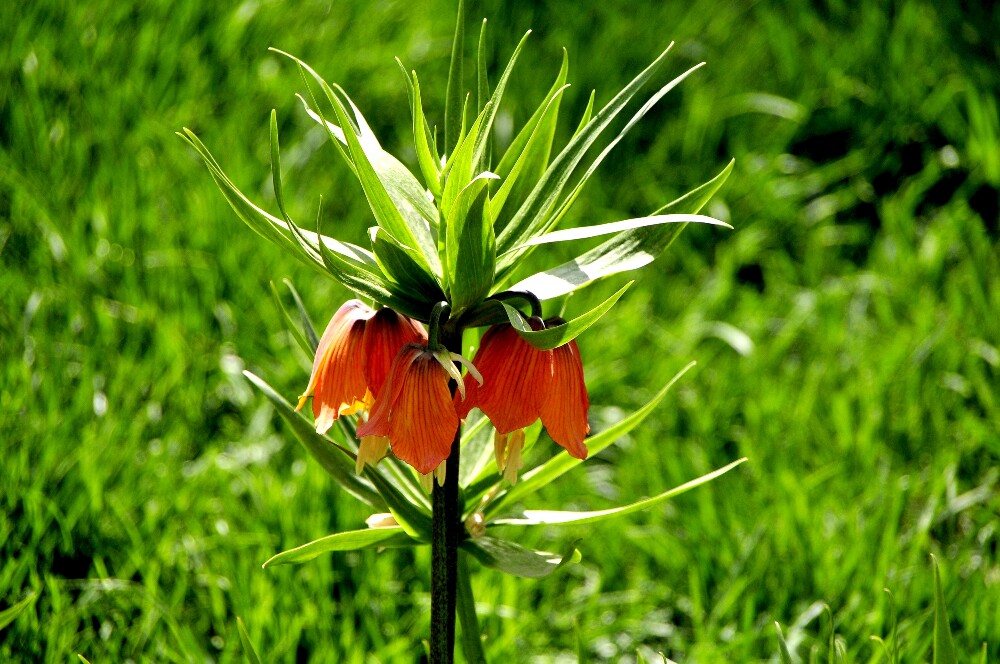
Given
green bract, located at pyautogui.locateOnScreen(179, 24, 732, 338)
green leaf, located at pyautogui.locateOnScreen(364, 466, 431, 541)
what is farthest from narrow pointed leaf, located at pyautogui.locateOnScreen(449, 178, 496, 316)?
green leaf, located at pyautogui.locateOnScreen(364, 466, 431, 541)

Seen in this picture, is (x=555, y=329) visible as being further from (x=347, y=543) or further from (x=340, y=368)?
(x=347, y=543)

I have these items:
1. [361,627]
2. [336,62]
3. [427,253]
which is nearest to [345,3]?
[336,62]

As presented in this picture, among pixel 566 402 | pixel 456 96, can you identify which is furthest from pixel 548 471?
pixel 456 96

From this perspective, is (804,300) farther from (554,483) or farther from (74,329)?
(74,329)

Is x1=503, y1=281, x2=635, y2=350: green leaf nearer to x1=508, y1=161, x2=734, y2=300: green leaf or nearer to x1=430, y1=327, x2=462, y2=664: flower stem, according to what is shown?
x1=508, y1=161, x2=734, y2=300: green leaf

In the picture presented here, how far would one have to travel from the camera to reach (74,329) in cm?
239

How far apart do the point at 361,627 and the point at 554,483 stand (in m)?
0.64

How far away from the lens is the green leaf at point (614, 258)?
1101 mm

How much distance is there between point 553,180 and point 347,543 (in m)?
0.46

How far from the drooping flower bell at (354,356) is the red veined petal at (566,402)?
16 centimetres

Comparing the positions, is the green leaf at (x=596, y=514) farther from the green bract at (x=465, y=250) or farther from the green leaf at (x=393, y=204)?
the green leaf at (x=393, y=204)

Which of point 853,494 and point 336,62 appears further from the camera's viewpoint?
point 336,62

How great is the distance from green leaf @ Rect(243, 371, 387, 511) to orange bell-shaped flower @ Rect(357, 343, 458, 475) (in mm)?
193

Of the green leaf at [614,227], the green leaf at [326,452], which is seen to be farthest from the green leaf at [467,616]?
the green leaf at [614,227]
